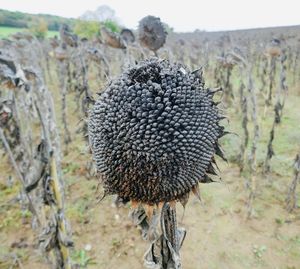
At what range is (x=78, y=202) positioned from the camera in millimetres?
5289

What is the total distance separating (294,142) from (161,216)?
6.37 metres

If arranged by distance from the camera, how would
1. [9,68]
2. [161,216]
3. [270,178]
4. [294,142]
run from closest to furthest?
1. [161,216]
2. [9,68]
3. [270,178]
4. [294,142]

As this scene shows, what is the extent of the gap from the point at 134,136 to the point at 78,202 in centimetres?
425

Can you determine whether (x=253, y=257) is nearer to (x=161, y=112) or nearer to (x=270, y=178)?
(x=270, y=178)

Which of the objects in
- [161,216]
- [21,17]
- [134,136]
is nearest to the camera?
[134,136]

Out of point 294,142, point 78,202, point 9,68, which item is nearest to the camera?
point 9,68

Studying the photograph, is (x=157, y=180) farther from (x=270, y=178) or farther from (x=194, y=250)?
(x=270, y=178)

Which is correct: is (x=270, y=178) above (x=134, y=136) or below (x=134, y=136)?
below

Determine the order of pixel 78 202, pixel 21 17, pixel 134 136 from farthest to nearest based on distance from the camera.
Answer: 1. pixel 21 17
2. pixel 78 202
3. pixel 134 136

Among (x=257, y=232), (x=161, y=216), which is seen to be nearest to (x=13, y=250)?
(x=257, y=232)

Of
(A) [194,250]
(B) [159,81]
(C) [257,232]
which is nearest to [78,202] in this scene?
(A) [194,250]

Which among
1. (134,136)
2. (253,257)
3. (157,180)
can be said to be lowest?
(253,257)

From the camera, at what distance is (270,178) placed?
5777mm

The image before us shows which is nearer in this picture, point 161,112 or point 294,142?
point 161,112
